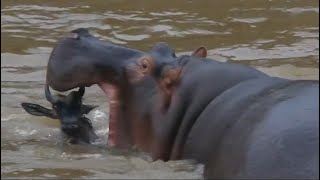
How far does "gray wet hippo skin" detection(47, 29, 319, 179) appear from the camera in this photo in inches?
121

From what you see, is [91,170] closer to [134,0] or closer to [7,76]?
[7,76]

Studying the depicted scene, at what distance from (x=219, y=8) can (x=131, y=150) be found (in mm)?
4305

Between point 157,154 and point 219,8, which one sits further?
point 219,8

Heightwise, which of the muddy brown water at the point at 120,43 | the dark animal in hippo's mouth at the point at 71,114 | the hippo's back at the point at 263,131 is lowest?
the muddy brown water at the point at 120,43

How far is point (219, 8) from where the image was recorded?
8297mm

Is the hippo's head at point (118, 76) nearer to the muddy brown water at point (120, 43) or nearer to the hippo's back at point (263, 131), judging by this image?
the muddy brown water at point (120, 43)

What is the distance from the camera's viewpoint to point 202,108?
3.69m

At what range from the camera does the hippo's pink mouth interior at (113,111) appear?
4.16m

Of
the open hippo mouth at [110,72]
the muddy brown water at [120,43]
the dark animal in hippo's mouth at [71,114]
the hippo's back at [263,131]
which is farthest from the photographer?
the dark animal in hippo's mouth at [71,114]

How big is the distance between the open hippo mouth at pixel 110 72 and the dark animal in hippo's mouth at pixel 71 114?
17cm

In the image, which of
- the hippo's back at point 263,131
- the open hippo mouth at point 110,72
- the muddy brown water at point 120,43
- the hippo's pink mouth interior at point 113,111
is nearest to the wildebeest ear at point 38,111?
the muddy brown water at point 120,43

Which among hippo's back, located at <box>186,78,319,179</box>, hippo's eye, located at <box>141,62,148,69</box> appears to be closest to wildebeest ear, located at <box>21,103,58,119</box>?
hippo's eye, located at <box>141,62,148,69</box>

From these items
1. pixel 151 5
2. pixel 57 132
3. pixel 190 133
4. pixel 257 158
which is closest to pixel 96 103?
pixel 57 132

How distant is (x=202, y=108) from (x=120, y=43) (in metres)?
3.25
